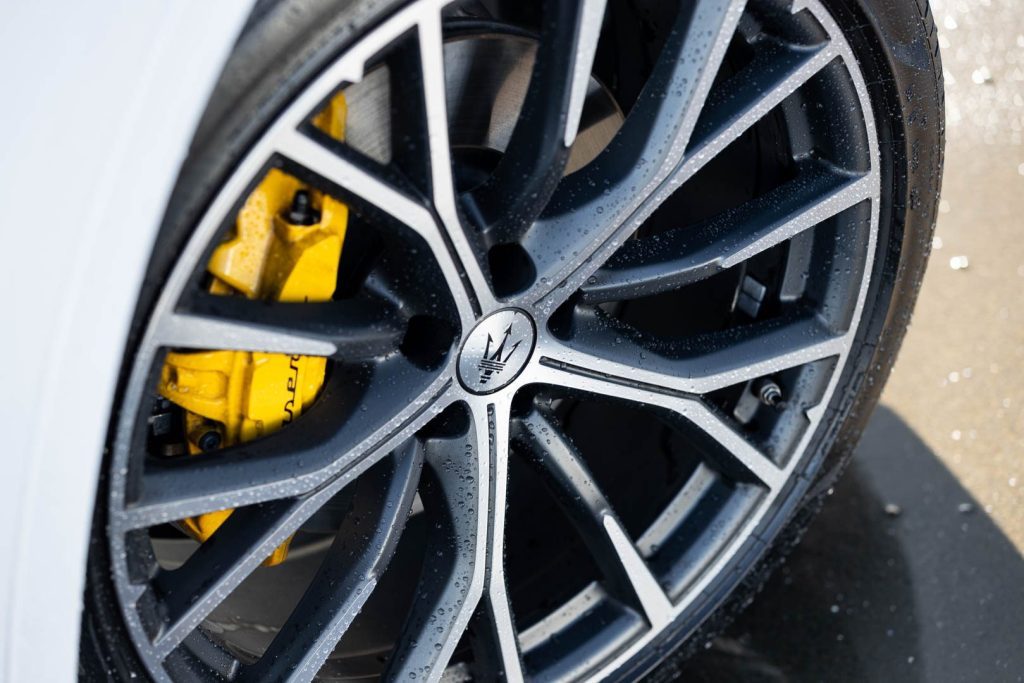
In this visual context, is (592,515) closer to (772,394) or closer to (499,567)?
(499,567)

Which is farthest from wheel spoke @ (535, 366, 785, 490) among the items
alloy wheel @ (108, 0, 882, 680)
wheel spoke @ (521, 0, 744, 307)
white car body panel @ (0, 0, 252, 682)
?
white car body panel @ (0, 0, 252, 682)

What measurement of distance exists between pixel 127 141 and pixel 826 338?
3.43 ft

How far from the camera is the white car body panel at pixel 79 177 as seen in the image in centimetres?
86

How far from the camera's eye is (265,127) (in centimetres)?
98

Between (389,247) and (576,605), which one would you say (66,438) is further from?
(576,605)

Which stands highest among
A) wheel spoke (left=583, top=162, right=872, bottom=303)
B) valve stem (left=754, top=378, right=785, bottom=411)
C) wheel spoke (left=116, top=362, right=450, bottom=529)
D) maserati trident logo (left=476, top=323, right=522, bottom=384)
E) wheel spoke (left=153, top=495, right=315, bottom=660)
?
wheel spoke (left=583, top=162, right=872, bottom=303)

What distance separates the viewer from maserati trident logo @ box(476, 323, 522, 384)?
1.27 m

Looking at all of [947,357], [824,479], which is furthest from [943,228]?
[824,479]

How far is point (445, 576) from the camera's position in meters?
1.38

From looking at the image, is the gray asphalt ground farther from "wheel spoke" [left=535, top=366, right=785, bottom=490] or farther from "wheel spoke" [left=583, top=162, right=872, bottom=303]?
"wheel spoke" [left=583, top=162, right=872, bottom=303]

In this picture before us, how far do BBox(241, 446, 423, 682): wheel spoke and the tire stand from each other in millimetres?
70

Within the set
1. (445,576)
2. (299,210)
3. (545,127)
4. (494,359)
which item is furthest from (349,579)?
(545,127)

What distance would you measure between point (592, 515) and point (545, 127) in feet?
1.73

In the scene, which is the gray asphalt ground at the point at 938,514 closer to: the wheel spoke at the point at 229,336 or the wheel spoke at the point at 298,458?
the wheel spoke at the point at 298,458
